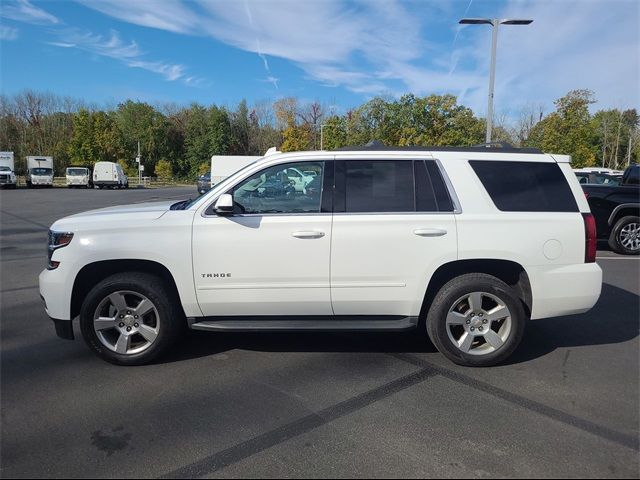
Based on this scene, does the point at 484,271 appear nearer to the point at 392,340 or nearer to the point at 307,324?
the point at 392,340

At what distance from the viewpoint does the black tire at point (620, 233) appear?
10.1 meters

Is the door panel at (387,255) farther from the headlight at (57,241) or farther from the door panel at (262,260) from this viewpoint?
the headlight at (57,241)

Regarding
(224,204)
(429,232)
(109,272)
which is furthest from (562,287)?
(109,272)

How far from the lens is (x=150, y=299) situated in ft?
13.0

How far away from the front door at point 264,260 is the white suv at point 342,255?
0.01 metres

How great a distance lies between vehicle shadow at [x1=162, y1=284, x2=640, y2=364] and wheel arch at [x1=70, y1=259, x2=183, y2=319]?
2.41 feet

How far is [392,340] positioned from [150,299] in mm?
2441

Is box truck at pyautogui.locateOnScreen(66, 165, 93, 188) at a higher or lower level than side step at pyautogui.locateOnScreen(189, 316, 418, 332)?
higher

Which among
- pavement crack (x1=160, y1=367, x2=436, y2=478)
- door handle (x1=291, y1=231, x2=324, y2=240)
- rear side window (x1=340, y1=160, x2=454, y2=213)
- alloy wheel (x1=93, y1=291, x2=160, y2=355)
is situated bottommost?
pavement crack (x1=160, y1=367, x2=436, y2=478)

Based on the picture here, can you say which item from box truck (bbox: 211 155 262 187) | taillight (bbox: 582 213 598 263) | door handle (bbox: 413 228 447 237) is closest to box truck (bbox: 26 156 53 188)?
box truck (bbox: 211 155 262 187)

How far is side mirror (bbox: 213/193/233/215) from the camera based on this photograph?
3.82 metres

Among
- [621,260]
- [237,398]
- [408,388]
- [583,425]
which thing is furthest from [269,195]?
[621,260]

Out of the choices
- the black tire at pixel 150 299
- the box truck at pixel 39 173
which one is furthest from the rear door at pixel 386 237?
the box truck at pixel 39 173

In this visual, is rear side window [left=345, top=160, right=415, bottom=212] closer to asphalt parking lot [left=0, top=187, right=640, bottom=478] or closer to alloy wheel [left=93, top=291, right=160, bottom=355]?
asphalt parking lot [left=0, top=187, right=640, bottom=478]
